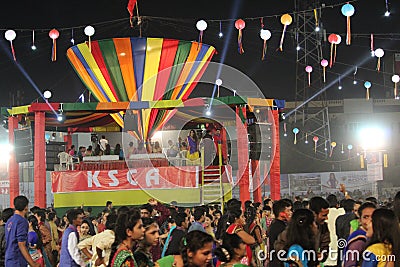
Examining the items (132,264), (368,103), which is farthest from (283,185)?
(132,264)

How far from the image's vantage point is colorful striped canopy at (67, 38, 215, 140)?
2125 centimetres

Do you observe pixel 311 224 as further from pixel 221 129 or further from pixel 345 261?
pixel 221 129

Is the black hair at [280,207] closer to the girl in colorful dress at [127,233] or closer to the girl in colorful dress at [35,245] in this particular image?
the girl in colorful dress at [127,233]

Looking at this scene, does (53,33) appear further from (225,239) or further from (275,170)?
(225,239)

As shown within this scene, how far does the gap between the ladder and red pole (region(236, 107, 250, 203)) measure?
69cm

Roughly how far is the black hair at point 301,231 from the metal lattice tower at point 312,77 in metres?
24.4

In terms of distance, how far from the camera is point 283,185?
27.0m

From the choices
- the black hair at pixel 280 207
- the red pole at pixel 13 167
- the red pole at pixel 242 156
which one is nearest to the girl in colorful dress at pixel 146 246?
the black hair at pixel 280 207

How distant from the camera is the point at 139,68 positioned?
2156cm

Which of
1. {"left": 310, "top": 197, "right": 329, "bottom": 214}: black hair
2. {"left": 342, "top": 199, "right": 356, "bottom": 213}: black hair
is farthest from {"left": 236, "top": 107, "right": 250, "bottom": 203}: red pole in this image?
{"left": 310, "top": 197, "right": 329, "bottom": 214}: black hair

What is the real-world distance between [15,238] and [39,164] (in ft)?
36.6

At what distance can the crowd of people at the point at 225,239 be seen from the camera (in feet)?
15.7

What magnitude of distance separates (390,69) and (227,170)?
2456cm

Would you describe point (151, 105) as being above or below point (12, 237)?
above
